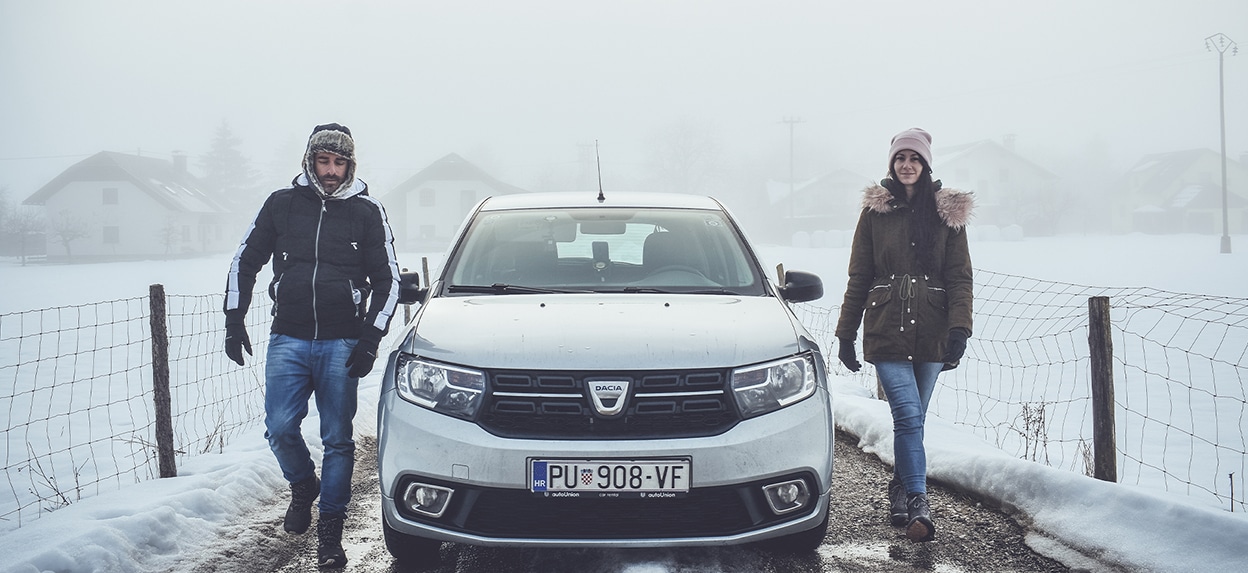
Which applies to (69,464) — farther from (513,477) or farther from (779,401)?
(779,401)

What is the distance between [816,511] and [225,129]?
317 feet

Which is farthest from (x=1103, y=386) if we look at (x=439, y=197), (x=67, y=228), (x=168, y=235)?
(x=168, y=235)

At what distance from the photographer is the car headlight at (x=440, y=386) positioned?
3109mm

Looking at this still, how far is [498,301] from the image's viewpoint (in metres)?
3.77

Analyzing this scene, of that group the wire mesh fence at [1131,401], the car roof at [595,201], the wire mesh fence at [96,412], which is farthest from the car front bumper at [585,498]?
the wire mesh fence at [1131,401]

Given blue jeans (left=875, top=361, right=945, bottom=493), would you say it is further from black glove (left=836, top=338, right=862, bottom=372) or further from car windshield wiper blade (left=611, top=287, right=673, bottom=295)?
car windshield wiper blade (left=611, top=287, right=673, bottom=295)

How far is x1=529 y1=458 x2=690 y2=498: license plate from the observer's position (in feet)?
9.83

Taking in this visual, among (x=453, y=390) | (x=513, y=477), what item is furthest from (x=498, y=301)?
(x=513, y=477)

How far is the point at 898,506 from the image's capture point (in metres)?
4.19

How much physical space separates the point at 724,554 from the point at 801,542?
349 millimetres

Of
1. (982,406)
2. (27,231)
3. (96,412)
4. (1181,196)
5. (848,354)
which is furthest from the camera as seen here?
(1181,196)

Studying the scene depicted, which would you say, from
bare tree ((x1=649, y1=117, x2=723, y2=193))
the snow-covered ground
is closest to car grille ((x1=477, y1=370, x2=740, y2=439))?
the snow-covered ground

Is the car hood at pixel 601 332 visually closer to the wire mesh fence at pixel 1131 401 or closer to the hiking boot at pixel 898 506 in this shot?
the hiking boot at pixel 898 506

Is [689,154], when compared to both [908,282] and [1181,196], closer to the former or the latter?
[1181,196]
